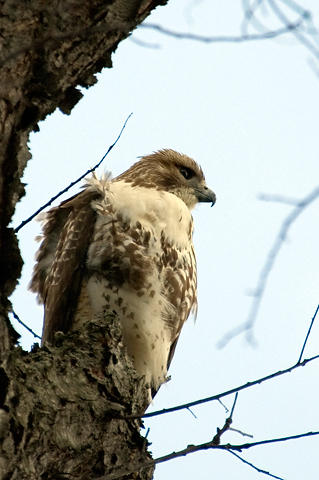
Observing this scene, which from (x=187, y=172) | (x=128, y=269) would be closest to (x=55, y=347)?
(x=128, y=269)

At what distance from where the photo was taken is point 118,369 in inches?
120

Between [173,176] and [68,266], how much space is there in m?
1.57

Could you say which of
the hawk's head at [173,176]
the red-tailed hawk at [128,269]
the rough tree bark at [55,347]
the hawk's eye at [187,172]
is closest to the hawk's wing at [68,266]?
the red-tailed hawk at [128,269]

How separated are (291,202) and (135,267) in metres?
1.91

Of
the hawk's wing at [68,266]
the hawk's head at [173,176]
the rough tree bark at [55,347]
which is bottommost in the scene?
the rough tree bark at [55,347]

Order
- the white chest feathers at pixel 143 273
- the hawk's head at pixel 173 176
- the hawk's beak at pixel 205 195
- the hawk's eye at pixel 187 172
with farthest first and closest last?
the hawk's eye at pixel 187 172 → the hawk's beak at pixel 205 195 → the hawk's head at pixel 173 176 → the white chest feathers at pixel 143 273

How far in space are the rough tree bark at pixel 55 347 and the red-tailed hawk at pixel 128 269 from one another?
1157 mm

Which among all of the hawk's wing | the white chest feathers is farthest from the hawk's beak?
the hawk's wing

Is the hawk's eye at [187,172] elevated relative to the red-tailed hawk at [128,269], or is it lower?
elevated

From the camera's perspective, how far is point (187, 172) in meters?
5.84

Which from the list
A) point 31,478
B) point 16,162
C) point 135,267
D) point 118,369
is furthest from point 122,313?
point 16,162

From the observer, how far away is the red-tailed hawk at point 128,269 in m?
4.31

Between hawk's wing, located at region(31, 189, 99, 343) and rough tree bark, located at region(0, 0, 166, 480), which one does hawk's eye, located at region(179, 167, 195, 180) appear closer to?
hawk's wing, located at region(31, 189, 99, 343)

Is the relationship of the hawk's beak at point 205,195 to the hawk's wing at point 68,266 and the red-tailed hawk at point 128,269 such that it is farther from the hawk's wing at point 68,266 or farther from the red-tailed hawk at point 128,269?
the hawk's wing at point 68,266
